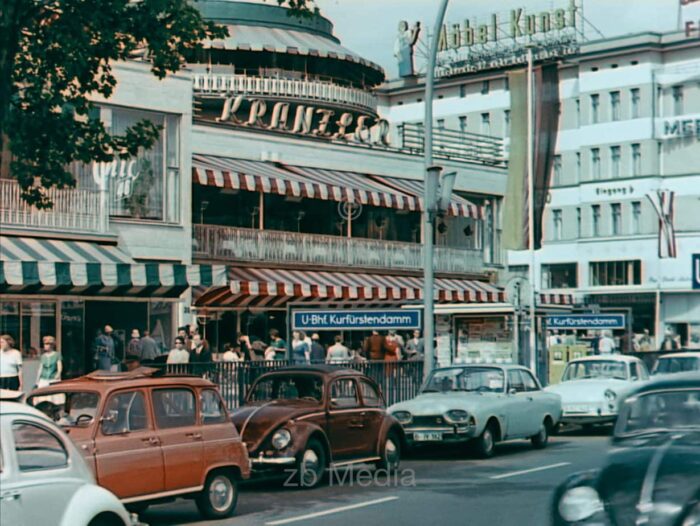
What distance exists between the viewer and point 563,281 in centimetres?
7669

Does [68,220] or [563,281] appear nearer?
[68,220]

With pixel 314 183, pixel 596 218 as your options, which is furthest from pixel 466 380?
pixel 596 218

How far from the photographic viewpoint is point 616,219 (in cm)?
7425

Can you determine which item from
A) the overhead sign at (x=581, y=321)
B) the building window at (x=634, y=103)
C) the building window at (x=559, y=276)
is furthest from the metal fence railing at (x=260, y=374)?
the building window at (x=559, y=276)

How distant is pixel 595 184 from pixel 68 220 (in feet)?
153

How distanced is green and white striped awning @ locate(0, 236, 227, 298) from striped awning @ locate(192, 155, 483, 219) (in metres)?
4.60

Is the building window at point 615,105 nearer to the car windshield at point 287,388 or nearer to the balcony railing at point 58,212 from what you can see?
the balcony railing at point 58,212

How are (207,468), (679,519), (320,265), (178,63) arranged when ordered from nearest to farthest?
(679,519)
(207,468)
(178,63)
(320,265)

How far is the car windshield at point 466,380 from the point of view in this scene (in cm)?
2220

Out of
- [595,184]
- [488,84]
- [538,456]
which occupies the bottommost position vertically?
[538,456]

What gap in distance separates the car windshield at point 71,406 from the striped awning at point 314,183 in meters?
24.5

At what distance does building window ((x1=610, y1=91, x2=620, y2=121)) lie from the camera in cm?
7319

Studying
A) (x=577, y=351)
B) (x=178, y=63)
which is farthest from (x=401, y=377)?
(x=178, y=63)

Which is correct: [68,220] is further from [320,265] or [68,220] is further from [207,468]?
[207,468]
